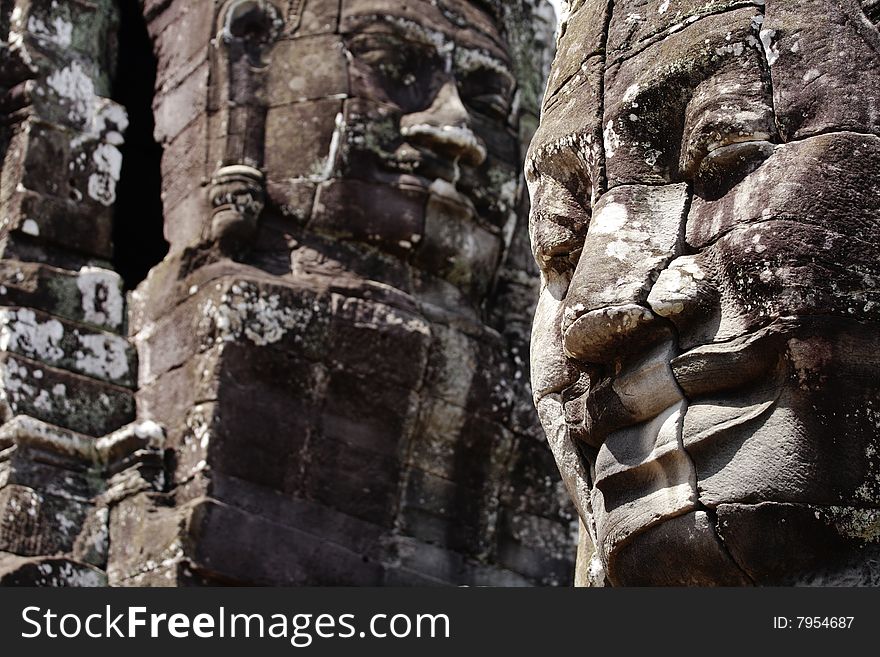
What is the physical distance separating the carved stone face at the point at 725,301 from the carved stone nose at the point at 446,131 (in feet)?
13.6

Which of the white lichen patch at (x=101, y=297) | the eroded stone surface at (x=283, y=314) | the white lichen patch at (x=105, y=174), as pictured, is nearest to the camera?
the eroded stone surface at (x=283, y=314)

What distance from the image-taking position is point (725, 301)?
3.95 metres

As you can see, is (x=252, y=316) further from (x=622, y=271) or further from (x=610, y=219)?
(x=622, y=271)

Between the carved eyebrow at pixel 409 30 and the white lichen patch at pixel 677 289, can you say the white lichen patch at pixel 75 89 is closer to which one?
the carved eyebrow at pixel 409 30

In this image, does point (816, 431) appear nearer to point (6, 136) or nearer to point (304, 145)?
point (304, 145)

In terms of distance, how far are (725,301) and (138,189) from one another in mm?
6018

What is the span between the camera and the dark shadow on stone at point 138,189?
9484mm

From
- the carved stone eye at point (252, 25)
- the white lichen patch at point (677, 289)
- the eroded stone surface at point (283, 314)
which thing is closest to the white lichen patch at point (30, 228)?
the eroded stone surface at point (283, 314)

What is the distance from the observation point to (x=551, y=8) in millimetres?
9945

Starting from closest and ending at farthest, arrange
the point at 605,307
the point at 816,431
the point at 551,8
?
the point at 816,431 → the point at 605,307 → the point at 551,8

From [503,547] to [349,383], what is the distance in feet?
3.54

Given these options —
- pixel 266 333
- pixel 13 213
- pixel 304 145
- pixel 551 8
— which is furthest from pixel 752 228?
pixel 551 8

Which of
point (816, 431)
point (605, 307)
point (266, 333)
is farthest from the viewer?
point (266, 333)

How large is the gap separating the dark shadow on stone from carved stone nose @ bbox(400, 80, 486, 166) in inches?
59.9
